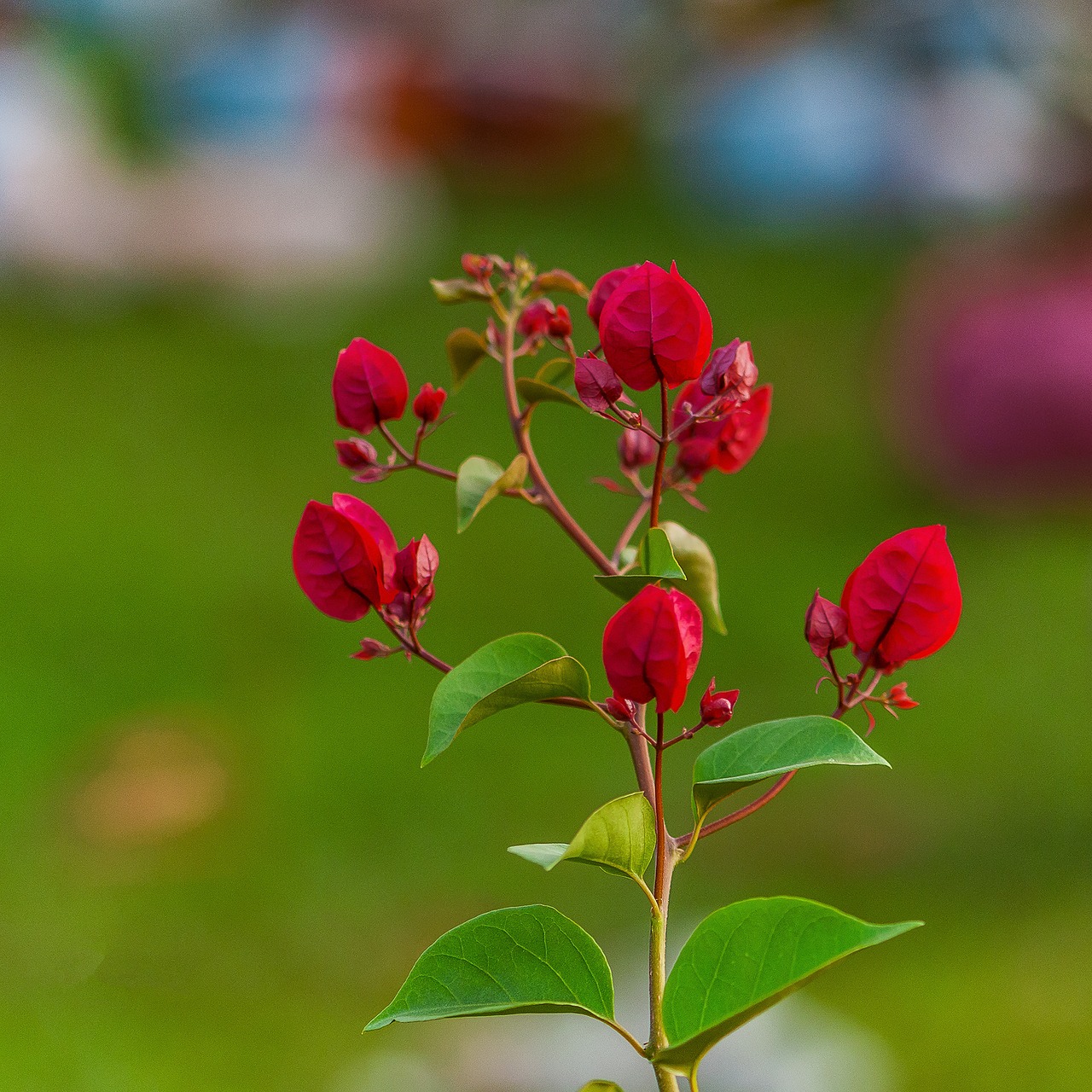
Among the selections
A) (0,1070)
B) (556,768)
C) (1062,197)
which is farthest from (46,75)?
(0,1070)

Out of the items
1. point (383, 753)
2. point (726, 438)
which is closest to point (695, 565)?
point (726, 438)

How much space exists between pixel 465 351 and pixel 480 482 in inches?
2.1

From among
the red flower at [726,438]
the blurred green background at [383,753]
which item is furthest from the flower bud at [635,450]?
the blurred green background at [383,753]

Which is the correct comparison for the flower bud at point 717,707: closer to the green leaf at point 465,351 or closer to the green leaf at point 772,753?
the green leaf at point 772,753

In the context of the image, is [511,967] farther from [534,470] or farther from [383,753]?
[383,753]

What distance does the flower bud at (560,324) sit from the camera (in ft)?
1.43

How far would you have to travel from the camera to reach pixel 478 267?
458 millimetres

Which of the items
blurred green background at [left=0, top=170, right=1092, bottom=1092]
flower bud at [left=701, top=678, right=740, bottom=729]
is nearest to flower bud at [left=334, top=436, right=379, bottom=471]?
flower bud at [left=701, top=678, right=740, bottom=729]

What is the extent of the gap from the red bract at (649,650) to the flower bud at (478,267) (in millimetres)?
147

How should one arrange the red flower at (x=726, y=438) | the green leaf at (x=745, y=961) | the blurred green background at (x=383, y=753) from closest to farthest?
the green leaf at (x=745, y=961) → the red flower at (x=726, y=438) → the blurred green background at (x=383, y=753)

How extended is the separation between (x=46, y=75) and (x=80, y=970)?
563cm

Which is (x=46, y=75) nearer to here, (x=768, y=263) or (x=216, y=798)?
(x=768, y=263)

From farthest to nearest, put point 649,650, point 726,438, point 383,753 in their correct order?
point 383,753 < point 726,438 < point 649,650

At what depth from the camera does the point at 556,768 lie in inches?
96.6
